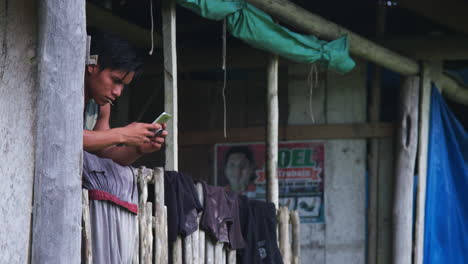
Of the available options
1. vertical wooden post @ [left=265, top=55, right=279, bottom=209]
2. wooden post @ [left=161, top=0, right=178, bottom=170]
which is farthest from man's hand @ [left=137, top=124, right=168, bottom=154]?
vertical wooden post @ [left=265, top=55, right=279, bottom=209]

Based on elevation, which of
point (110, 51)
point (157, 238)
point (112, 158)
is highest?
point (110, 51)

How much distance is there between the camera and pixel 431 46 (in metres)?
9.67

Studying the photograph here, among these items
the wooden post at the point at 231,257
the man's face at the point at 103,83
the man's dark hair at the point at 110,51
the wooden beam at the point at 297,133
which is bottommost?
the wooden post at the point at 231,257

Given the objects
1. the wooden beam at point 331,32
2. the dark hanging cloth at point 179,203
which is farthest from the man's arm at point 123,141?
the wooden beam at point 331,32

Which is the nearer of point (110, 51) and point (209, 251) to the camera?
point (110, 51)

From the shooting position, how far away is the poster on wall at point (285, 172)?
32.9ft

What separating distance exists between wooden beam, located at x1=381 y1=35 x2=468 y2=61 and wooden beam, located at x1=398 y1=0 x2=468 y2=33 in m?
0.23

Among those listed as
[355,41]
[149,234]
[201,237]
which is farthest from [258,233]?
[355,41]

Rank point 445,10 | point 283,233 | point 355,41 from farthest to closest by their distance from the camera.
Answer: point 445,10 < point 355,41 < point 283,233

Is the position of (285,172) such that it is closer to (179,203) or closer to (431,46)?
(431,46)

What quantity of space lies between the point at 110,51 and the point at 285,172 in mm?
4938

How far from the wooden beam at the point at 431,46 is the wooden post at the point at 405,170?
0.27 metres

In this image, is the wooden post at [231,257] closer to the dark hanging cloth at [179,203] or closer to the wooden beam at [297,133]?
the dark hanging cloth at [179,203]

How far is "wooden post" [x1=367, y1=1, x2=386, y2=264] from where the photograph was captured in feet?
32.3
